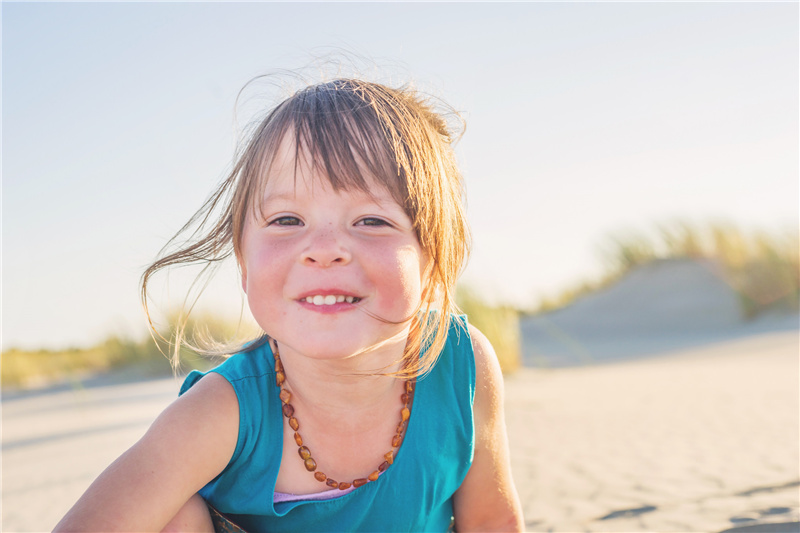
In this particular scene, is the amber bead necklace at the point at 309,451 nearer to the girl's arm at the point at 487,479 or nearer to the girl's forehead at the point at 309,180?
the girl's arm at the point at 487,479

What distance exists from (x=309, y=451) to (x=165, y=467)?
381mm

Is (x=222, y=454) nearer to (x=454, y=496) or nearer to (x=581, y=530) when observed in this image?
(x=454, y=496)

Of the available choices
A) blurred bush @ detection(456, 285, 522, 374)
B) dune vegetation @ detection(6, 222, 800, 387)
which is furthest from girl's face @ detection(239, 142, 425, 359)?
dune vegetation @ detection(6, 222, 800, 387)

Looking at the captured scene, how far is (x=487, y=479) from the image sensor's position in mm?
1915

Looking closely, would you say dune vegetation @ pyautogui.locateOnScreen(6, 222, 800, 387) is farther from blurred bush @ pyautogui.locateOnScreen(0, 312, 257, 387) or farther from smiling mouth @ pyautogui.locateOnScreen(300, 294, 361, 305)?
A: smiling mouth @ pyautogui.locateOnScreen(300, 294, 361, 305)

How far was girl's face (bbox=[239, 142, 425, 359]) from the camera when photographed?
1.48 metres

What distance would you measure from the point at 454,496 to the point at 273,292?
88 centimetres

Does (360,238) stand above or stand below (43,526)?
above

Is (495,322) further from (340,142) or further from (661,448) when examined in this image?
(340,142)

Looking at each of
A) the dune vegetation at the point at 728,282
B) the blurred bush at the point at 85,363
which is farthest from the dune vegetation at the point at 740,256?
the blurred bush at the point at 85,363

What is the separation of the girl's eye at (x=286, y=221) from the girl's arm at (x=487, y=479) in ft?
2.34

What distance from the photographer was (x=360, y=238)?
1518 mm

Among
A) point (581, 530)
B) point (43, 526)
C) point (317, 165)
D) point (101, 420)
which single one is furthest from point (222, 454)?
point (101, 420)

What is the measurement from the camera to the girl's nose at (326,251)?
1454 mm
